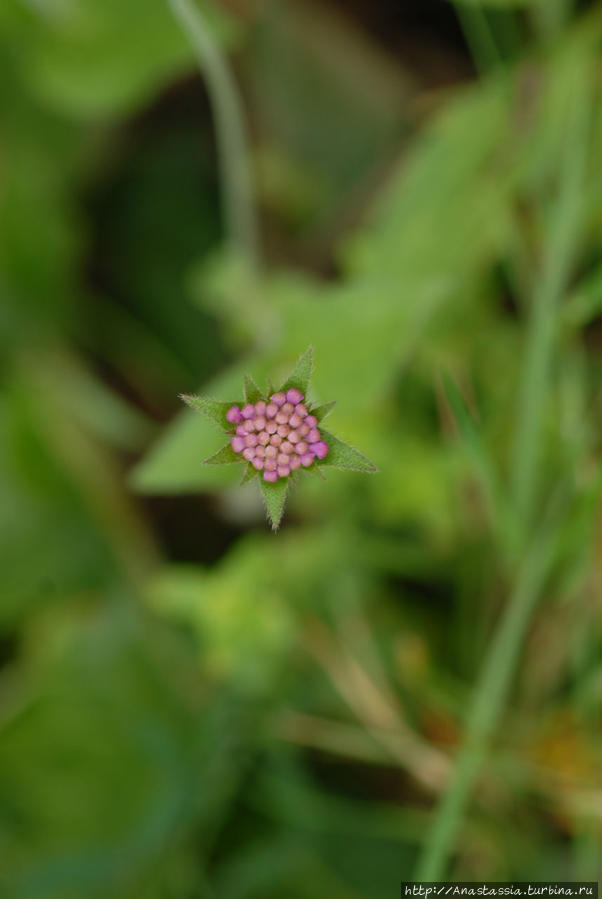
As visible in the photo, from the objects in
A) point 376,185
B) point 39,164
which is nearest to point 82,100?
point 39,164

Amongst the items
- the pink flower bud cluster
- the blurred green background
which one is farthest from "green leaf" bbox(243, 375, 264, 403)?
the blurred green background

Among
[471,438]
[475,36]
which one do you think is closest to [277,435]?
[471,438]

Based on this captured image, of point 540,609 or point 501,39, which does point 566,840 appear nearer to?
point 540,609

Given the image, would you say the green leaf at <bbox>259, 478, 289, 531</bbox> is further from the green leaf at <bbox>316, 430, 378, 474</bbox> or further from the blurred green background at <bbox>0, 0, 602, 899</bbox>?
the blurred green background at <bbox>0, 0, 602, 899</bbox>

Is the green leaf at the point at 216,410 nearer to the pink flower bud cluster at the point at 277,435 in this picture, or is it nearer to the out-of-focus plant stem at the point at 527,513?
the pink flower bud cluster at the point at 277,435

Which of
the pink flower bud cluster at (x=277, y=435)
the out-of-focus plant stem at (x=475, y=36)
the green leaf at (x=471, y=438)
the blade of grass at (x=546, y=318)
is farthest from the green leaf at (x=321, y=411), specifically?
the out-of-focus plant stem at (x=475, y=36)
